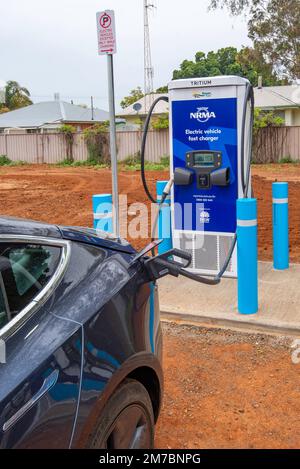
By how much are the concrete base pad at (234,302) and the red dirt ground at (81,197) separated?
1.35 m

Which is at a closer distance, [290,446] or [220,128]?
[290,446]

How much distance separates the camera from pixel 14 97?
59.1 meters

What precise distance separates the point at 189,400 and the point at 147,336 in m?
1.24

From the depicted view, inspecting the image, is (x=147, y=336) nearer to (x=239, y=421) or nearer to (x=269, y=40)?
(x=239, y=421)

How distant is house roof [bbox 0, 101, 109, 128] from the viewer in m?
42.3

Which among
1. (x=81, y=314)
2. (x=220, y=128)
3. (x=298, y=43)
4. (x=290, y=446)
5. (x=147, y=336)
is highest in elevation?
(x=298, y=43)

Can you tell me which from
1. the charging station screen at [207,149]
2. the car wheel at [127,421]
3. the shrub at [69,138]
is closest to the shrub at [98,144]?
the shrub at [69,138]

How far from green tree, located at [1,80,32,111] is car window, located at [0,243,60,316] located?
5964cm

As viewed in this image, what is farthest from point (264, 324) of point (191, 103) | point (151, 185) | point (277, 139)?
point (277, 139)

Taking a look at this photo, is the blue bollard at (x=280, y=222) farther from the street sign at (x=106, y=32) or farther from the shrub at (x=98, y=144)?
the shrub at (x=98, y=144)

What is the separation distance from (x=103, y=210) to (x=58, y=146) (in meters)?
23.8

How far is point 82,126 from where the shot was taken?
43.6m

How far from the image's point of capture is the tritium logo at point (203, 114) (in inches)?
237

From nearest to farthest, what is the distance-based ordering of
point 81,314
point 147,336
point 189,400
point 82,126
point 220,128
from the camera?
point 81,314, point 147,336, point 189,400, point 220,128, point 82,126
